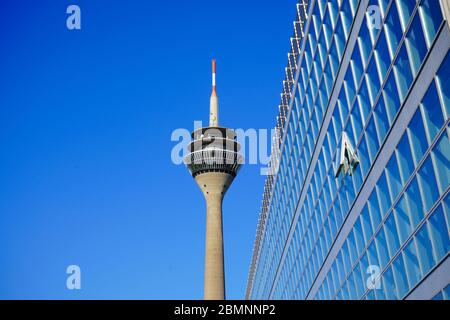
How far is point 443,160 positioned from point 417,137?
2.23 m

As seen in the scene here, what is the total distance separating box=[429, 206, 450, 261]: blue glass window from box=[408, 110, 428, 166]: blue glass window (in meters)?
2.07

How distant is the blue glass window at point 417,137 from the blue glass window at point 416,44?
156 cm

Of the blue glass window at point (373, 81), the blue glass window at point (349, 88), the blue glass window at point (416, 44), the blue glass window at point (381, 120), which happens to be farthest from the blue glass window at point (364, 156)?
the blue glass window at point (416, 44)

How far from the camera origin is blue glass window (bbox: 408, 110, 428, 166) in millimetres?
20719

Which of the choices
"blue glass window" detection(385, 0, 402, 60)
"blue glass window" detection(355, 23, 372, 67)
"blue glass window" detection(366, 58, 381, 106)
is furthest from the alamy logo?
"blue glass window" detection(385, 0, 402, 60)

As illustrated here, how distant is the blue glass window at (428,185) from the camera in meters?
20.0

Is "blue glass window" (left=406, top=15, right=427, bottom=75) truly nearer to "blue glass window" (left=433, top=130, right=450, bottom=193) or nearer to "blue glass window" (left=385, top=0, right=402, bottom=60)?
"blue glass window" (left=385, top=0, right=402, bottom=60)

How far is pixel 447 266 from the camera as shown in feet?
62.8

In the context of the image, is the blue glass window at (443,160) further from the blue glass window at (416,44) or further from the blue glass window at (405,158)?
the blue glass window at (416,44)

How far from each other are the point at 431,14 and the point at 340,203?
14.9 meters

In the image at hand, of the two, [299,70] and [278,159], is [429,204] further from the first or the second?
[278,159]

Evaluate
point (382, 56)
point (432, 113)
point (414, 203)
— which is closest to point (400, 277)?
point (414, 203)

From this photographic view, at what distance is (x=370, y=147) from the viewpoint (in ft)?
87.8
